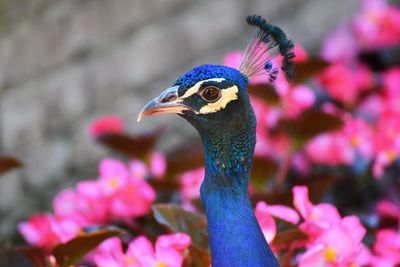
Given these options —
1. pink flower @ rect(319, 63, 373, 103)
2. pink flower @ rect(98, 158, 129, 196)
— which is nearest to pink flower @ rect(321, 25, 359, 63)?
pink flower @ rect(319, 63, 373, 103)

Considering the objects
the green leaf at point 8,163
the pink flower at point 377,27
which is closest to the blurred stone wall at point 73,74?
the pink flower at point 377,27

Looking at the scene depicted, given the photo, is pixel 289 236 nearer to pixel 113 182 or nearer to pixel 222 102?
pixel 222 102

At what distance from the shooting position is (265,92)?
88.6 inches

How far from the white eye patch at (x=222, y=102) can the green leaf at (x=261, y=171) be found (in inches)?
26.4

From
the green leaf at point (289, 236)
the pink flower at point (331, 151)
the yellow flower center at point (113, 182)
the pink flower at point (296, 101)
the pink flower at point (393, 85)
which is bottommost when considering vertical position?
the green leaf at point (289, 236)

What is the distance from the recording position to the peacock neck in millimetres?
1375

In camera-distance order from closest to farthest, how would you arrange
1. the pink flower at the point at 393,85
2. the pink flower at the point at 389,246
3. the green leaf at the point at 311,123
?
the pink flower at the point at 389,246
the green leaf at the point at 311,123
the pink flower at the point at 393,85

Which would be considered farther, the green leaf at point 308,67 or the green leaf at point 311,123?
the green leaf at point 308,67

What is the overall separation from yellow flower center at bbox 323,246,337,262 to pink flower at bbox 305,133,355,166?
0.86 meters

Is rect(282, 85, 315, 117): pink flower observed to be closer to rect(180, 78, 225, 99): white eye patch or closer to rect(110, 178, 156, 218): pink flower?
rect(110, 178, 156, 218): pink flower

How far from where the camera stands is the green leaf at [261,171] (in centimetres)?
204

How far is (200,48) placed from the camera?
3.21m

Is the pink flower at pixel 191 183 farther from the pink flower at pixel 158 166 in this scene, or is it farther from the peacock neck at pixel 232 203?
the peacock neck at pixel 232 203

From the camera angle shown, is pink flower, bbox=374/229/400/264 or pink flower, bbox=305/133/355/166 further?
pink flower, bbox=305/133/355/166
